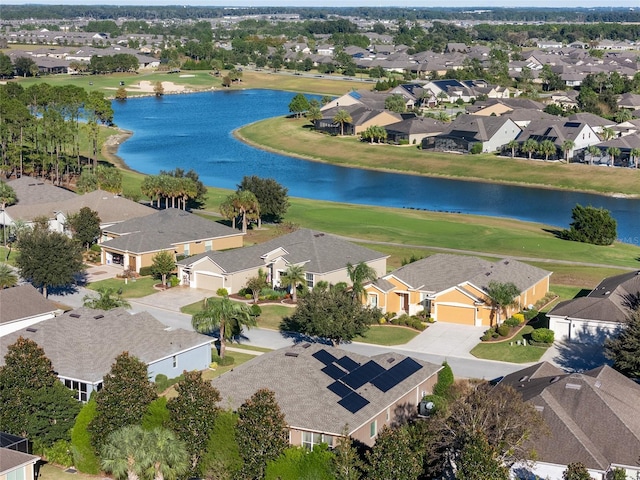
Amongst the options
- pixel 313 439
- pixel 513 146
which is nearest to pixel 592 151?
pixel 513 146

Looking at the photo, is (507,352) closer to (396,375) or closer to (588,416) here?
(396,375)

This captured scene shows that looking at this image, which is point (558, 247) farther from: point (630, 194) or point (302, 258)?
point (630, 194)

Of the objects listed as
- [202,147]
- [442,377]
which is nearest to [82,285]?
[442,377]

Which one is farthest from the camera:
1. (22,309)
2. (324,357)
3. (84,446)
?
(22,309)

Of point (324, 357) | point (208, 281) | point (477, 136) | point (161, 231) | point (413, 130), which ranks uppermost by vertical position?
point (324, 357)

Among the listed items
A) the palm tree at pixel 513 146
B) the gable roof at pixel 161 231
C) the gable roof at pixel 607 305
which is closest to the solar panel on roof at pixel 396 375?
the gable roof at pixel 607 305

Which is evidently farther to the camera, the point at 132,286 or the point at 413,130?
the point at 413,130

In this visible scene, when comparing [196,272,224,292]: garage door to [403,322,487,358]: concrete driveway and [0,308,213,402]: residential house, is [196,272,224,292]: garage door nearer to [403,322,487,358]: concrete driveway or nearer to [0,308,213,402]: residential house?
[403,322,487,358]: concrete driveway
